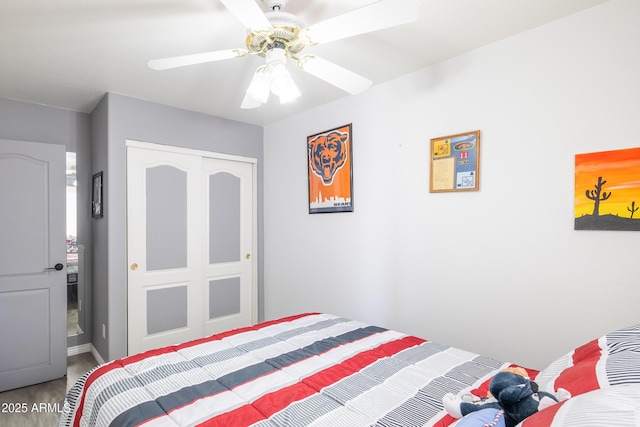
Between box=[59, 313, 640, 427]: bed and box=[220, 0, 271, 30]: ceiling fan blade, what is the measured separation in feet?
4.79

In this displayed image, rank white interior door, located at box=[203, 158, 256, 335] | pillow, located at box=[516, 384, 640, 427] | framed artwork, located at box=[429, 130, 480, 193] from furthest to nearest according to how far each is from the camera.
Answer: white interior door, located at box=[203, 158, 256, 335] → framed artwork, located at box=[429, 130, 480, 193] → pillow, located at box=[516, 384, 640, 427]

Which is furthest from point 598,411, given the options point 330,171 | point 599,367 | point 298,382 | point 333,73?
point 330,171

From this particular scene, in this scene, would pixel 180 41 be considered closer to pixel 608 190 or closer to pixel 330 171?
pixel 330 171

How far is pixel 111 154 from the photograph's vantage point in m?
2.91

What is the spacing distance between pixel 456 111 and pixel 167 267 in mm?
2843

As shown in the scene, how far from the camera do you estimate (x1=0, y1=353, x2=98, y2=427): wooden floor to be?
2.26m

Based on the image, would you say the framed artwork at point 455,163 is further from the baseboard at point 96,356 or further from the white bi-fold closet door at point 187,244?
the baseboard at point 96,356

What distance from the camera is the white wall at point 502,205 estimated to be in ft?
5.74

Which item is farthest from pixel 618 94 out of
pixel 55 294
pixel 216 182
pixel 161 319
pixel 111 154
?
A: pixel 55 294

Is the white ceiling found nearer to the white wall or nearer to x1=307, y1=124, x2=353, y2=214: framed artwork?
the white wall

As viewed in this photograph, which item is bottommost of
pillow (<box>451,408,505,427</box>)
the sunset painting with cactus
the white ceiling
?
pillow (<box>451,408,505,427</box>)

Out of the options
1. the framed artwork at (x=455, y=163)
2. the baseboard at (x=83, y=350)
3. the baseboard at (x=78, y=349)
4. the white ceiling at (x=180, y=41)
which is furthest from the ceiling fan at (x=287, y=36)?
the baseboard at (x=78, y=349)

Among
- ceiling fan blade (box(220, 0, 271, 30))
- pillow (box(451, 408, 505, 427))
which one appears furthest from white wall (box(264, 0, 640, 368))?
ceiling fan blade (box(220, 0, 271, 30))

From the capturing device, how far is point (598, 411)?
0.63 m
